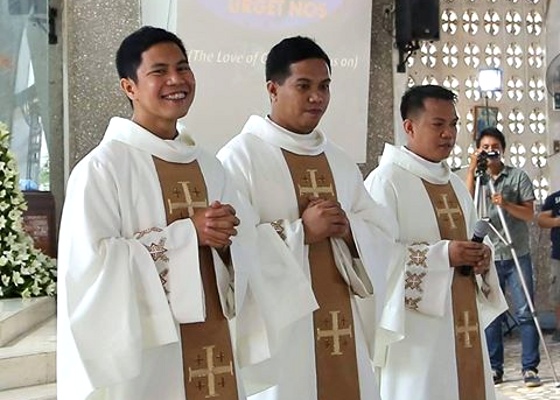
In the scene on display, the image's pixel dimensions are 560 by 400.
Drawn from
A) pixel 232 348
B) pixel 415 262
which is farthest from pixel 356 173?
pixel 232 348

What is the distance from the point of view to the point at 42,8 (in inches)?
248

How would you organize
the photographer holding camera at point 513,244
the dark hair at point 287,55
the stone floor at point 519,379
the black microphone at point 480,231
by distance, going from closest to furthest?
the dark hair at point 287,55, the black microphone at point 480,231, the stone floor at point 519,379, the photographer holding camera at point 513,244

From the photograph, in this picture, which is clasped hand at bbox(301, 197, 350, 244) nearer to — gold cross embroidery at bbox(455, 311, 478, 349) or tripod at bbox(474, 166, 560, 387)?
gold cross embroidery at bbox(455, 311, 478, 349)

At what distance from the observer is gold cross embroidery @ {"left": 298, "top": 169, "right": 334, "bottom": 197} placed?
9.55 feet

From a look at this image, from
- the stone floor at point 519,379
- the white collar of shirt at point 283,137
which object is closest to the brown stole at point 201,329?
the white collar of shirt at point 283,137

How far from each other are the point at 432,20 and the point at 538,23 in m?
1.83

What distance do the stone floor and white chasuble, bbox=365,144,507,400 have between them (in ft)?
5.58

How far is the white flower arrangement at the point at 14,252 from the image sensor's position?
5.13 m

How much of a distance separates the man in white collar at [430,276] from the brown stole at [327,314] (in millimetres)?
291

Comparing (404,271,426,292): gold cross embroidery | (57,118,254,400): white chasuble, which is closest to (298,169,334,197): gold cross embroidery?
(404,271,426,292): gold cross embroidery

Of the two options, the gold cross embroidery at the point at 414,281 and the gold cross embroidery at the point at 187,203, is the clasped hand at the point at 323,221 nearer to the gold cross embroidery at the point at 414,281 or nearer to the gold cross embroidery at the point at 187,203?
the gold cross embroidery at the point at 187,203

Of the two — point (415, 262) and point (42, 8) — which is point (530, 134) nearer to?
point (42, 8)

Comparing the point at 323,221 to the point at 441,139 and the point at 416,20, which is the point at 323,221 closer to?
the point at 441,139

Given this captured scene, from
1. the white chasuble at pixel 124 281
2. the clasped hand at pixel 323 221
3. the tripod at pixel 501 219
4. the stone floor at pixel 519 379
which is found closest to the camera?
the white chasuble at pixel 124 281
